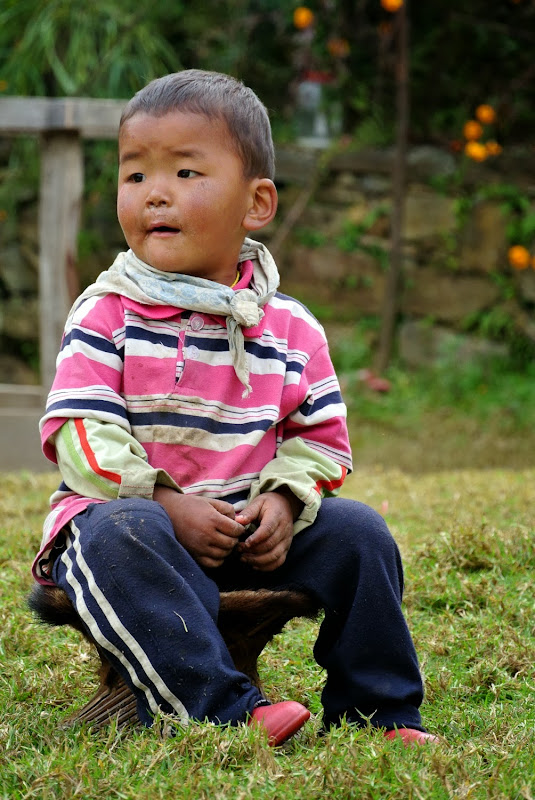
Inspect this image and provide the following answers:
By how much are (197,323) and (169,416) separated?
0.22m

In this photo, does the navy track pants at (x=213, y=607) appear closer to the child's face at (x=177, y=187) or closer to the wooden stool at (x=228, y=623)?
the wooden stool at (x=228, y=623)

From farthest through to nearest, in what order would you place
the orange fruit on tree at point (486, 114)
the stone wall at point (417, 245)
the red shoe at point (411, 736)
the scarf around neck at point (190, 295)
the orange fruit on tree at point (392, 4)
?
1. the stone wall at point (417, 245)
2. the orange fruit on tree at point (486, 114)
3. the orange fruit on tree at point (392, 4)
4. the scarf around neck at point (190, 295)
5. the red shoe at point (411, 736)

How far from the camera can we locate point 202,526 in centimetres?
209

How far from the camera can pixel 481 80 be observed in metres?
7.57

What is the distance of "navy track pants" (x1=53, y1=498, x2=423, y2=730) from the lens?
1.98 m

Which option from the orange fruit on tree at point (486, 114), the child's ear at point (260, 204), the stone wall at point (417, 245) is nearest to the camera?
the child's ear at point (260, 204)

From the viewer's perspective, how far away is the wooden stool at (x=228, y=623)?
6.95ft

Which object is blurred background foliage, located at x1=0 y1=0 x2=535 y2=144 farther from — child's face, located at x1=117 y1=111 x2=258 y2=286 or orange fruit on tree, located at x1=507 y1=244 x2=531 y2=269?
child's face, located at x1=117 y1=111 x2=258 y2=286

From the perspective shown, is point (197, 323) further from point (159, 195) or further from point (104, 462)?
point (104, 462)

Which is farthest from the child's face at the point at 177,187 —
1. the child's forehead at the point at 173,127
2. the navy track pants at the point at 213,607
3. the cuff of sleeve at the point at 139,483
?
the navy track pants at the point at 213,607

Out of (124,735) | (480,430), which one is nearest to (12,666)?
(124,735)

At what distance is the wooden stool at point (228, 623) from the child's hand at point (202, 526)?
9cm

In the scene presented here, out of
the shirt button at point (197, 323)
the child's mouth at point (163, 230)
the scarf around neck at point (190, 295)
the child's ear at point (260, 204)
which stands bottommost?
the shirt button at point (197, 323)

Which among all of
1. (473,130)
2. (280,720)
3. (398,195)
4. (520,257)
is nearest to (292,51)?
(398,195)
